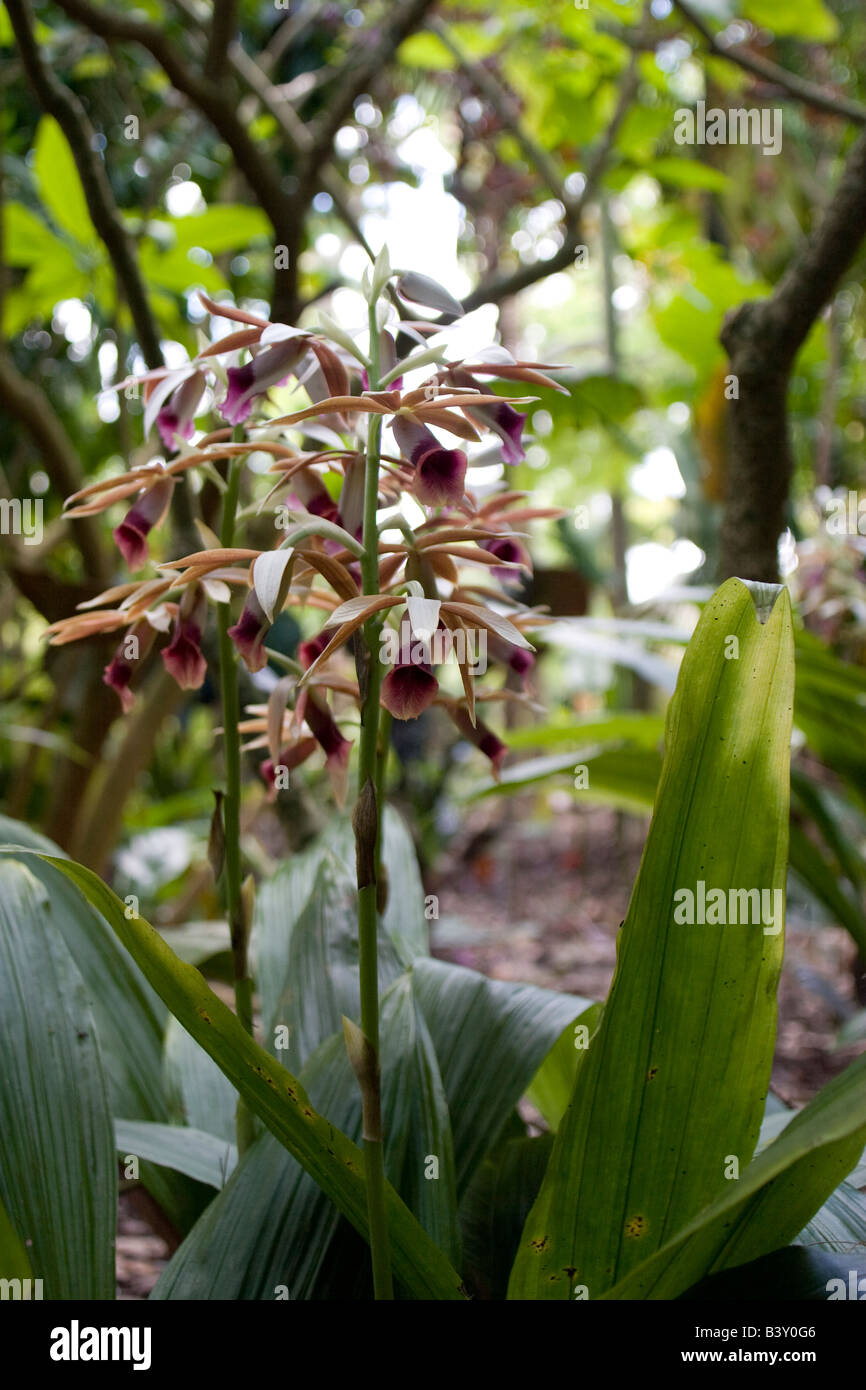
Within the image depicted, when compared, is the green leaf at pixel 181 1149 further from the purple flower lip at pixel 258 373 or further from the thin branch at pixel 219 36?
the thin branch at pixel 219 36

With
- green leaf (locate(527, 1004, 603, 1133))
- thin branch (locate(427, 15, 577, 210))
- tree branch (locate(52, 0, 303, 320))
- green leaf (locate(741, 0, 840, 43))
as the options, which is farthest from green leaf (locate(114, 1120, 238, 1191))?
green leaf (locate(741, 0, 840, 43))

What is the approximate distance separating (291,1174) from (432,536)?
47 cm

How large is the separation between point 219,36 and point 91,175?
0.34m

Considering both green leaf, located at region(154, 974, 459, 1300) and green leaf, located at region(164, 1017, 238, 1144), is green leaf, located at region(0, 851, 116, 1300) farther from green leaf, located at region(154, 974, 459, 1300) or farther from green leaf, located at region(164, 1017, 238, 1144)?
green leaf, located at region(164, 1017, 238, 1144)

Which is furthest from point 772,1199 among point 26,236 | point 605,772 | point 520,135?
point 520,135

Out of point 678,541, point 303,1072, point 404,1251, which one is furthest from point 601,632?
point 678,541

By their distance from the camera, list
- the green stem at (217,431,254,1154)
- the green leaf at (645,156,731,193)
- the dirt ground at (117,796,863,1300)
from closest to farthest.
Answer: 1. the green stem at (217,431,254,1154)
2. the dirt ground at (117,796,863,1300)
3. the green leaf at (645,156,731,193)

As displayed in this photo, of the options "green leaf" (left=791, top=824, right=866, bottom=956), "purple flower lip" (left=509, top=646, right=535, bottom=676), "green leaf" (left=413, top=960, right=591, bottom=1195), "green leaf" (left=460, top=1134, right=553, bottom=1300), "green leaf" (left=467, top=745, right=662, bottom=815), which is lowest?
"green leaf" (left=460, top=1134, right=553, bottom=1300)

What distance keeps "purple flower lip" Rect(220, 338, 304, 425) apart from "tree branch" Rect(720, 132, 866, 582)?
0.77 metres

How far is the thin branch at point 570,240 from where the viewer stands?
160 centimetres

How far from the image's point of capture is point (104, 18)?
1.34 m

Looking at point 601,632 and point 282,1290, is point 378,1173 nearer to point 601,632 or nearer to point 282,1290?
point 282,1290

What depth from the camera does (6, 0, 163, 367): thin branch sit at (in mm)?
1259

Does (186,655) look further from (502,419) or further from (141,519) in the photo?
(502,419)
